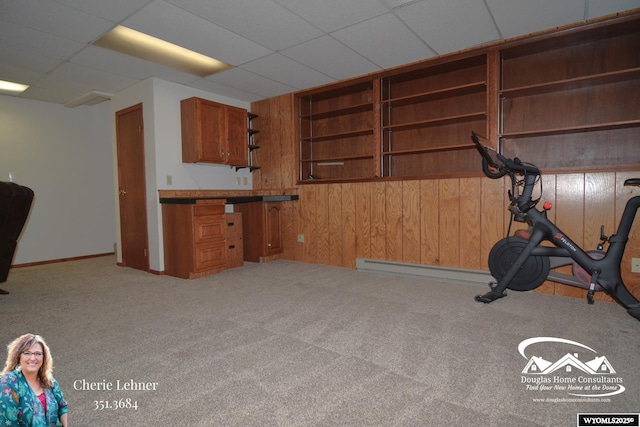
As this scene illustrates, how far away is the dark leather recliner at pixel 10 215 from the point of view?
303cm

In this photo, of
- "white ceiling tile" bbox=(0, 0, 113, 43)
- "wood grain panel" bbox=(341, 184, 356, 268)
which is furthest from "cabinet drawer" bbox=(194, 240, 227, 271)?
"white ceiling tile" bbox=(0, 0, 113, 43)

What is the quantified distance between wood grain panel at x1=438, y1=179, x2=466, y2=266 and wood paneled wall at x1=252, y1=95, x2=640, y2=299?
0.03 feet

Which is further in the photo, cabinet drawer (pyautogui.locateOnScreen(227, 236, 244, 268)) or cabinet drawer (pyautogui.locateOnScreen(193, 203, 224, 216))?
cabinet drawer (pyautogui.locateOnScreen(227, 236, 244, 268))

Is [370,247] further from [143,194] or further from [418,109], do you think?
[143,194]

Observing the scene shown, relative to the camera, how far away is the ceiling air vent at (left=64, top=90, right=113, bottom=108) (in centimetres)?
462

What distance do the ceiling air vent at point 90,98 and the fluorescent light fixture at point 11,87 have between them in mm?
587

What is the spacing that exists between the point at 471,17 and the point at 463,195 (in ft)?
5.36

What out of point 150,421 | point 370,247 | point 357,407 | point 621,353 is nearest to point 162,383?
point 150,421

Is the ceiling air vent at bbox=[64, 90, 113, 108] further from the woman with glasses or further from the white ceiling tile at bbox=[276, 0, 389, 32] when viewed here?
the woman with glasses

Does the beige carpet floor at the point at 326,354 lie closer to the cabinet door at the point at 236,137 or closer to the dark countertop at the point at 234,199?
the dark countertop at the point at 234,199

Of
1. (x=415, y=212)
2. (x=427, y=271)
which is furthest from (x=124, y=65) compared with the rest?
(x=427, y=271)

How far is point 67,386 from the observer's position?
1573mm

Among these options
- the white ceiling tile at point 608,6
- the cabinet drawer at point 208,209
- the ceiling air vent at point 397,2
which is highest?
the ceiling air vent at point 397,2

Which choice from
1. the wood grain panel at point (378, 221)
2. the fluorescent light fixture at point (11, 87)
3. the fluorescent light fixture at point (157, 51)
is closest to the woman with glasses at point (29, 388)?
the fluorescent light fixture at point (157, 51)
